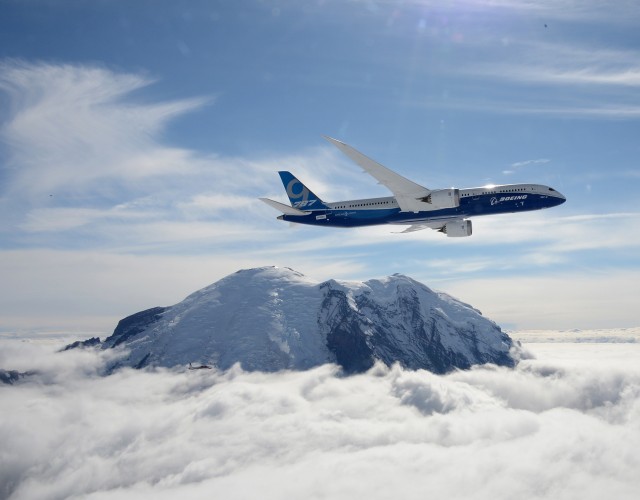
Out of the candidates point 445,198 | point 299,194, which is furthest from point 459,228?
point 299,194

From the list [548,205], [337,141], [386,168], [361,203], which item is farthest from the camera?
[361,203]

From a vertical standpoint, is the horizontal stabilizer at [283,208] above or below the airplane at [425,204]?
above

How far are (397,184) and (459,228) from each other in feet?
52.0

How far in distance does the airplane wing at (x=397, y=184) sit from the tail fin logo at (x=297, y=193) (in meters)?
26.3

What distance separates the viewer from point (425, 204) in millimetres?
81625

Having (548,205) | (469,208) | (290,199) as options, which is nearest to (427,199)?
(469,208)

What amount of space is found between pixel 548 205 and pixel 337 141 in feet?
137

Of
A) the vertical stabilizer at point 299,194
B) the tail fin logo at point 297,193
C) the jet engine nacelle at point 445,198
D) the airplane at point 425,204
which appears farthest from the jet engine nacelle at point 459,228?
the tail fin logo at point 297,193

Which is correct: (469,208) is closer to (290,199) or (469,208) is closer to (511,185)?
(511,185)

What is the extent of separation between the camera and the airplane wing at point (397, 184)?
241ft

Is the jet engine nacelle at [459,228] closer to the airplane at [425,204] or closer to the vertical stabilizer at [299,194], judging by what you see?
the airplane at [425,204]

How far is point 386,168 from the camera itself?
2987 inches

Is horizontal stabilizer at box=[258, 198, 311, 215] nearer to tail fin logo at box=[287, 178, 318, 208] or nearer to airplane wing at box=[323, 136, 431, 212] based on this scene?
tail fin logo at box=[287, 178, 318, 208]

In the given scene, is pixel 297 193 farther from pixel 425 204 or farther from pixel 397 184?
pixel 425 204
